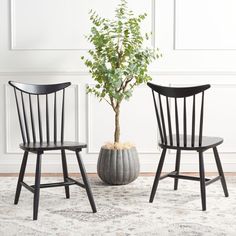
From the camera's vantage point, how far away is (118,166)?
3.90 m

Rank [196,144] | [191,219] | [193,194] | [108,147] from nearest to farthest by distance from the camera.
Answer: [191,219], [196,144], [193,194], [108,147]

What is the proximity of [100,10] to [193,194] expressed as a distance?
1.82 meters

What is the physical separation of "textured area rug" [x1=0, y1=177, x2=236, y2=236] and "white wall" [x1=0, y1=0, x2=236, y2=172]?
55cm

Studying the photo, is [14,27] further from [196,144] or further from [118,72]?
[196,144]

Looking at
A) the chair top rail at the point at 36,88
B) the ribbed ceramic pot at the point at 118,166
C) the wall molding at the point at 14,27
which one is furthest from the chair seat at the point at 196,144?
the wall molding at the point at 14,27

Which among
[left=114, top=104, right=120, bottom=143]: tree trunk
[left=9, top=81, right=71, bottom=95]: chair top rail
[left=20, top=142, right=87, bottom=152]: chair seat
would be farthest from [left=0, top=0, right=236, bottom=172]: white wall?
[left=20, top=142, right=87, bottom=152]: chair seat

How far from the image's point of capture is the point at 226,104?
4418mm

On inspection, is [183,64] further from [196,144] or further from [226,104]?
[196,144]

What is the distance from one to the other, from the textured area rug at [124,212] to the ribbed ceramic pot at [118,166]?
72mm

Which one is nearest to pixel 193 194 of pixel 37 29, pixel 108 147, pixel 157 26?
pixel 108 147

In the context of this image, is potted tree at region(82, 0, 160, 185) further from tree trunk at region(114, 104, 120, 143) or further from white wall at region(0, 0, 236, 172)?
white wall at region(0, 0, 236, 172)

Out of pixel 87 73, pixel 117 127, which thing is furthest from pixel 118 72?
pixel 87 73

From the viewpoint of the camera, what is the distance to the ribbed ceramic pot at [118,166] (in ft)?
12.8

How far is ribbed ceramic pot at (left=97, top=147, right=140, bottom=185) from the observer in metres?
3.89
